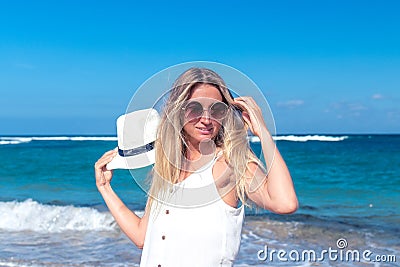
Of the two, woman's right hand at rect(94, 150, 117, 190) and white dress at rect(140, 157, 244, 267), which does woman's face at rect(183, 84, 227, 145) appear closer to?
white dress at rect(140, 157, 244, 267)

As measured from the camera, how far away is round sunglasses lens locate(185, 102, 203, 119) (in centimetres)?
195

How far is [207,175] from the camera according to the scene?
202 centimetres

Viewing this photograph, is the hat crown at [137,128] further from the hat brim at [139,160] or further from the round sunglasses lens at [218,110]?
the round sunglasses lens at [218,110]

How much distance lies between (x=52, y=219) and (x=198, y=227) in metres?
9.44

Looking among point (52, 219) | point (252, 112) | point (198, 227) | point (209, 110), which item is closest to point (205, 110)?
point (209, 110)

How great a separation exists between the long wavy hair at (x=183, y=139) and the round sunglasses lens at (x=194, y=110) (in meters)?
0.02

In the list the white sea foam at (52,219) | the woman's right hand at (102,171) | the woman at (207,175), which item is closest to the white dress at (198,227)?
the woman at (207,175)

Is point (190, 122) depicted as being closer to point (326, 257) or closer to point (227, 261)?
point (227, 261)

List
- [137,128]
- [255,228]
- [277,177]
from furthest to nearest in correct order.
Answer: [255,228] < [137,128] < [277,177]

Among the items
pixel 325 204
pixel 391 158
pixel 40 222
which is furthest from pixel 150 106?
pixel 391 158

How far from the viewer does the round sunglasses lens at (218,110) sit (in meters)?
1.94

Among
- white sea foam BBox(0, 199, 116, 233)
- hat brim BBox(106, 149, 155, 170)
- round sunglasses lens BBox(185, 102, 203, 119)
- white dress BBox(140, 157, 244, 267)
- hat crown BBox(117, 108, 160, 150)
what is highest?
round sunglasses lens BBox(185, 102, 203, 119)

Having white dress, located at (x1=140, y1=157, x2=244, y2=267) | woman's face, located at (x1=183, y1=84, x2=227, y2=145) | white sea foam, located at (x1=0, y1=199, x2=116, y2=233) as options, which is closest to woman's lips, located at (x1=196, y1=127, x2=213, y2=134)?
woman's face, located at (x1=183, y1=84, x2=227, y2=145)

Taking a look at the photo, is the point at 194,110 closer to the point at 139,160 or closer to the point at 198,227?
the point at 139,160
